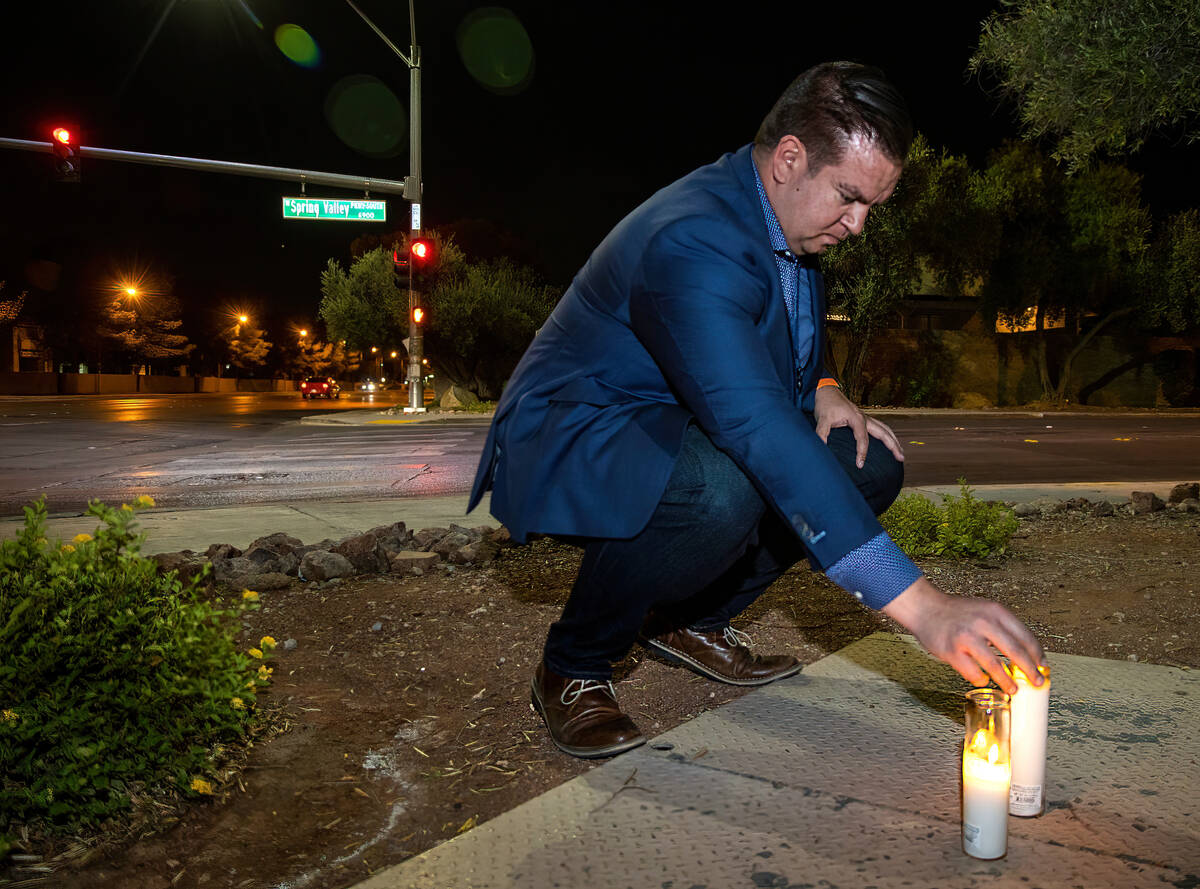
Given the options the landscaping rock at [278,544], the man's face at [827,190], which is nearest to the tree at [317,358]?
the landscaping rock at [278,544]

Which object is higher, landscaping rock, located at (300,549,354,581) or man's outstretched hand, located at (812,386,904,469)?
man's outstretched hand, located at (812,386,904,469)

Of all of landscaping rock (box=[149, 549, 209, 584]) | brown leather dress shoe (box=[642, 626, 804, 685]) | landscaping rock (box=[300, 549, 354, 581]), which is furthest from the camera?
landscaping rock (box=[300, 549, 354, 581])

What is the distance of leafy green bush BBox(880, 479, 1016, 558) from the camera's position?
461 centimetres

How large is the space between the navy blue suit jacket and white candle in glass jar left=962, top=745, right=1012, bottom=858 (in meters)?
0.45

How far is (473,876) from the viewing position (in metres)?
1.71

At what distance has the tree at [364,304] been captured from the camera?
30.5 metres

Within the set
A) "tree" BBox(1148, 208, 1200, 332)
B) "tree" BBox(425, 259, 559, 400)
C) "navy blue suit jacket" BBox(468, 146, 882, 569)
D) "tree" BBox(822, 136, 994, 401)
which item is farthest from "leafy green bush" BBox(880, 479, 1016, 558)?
"tree" BBox(1148, 208, 1200, 332)

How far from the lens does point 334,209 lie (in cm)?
2295

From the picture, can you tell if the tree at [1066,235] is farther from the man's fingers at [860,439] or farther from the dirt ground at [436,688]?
the man's fingers at [860,439]

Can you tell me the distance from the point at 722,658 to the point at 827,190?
4.71 feet

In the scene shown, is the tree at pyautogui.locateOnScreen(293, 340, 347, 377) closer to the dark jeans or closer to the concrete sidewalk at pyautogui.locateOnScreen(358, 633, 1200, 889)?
the dark jeans

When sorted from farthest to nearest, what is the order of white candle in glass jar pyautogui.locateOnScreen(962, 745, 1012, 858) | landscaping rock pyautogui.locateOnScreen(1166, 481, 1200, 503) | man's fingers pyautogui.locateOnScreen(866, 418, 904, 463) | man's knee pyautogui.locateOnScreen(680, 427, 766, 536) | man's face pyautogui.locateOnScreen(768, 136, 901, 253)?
landscaping rock pyautogui.locateOnScreen(1166, 481, 1200, 503)
man's fingers pyautogui.locateOnScreen(866, 418, 904, 463)
man's knee pyautogui.locateOnScreen(680, 427, 766, 536)
man's face pyautogui.locateOnScreen(768, 136, 901, 253)
white candle in glass jar pyautogui.locateOnScreen(962, 745, 1012, 858)

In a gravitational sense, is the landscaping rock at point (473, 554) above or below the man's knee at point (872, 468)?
below

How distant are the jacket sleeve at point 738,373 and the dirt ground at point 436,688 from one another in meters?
0.95
